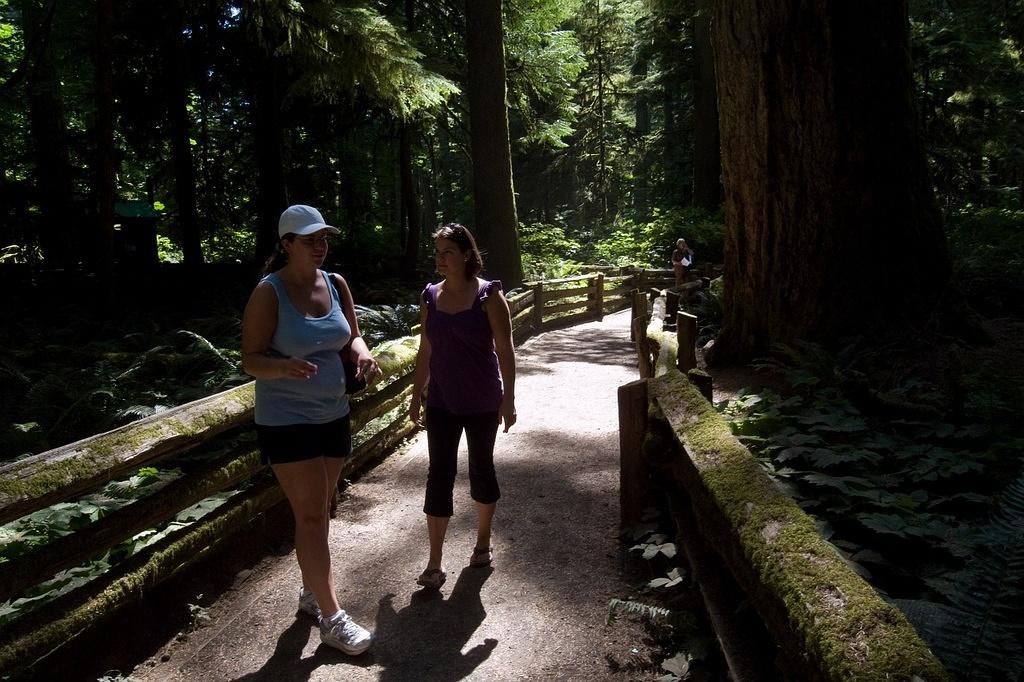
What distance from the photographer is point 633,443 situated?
16.5 feet

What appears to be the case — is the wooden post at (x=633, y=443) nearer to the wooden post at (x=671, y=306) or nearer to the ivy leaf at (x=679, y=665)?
the ivy leaf at (x=679, y=665)

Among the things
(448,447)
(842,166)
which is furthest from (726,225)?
(448,447)

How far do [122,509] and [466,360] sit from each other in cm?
194

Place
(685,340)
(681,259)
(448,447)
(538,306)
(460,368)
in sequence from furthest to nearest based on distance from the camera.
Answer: (538,306) < (681,259) < (685,340) < (448,447) < (460,368)

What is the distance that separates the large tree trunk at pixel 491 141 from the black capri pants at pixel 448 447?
492 inches

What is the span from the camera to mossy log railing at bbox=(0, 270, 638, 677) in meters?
3.03

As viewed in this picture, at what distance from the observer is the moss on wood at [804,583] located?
1759mm

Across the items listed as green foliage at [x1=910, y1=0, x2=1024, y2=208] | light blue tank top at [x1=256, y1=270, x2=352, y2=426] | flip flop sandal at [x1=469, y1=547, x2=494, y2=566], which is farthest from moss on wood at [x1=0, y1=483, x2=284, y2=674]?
green foliage at [x1=910, y1=0, x2=1024, y2=208]

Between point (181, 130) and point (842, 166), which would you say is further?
point (181, 130)

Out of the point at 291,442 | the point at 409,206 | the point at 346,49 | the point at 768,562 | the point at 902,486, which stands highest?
the point at 346,49

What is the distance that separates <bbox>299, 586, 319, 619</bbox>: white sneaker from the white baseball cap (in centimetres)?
200

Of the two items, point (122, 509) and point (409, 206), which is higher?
point (409, 206)

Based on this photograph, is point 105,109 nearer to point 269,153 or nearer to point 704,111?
point 269,153

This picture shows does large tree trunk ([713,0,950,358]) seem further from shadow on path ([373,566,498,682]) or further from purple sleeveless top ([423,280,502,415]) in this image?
shadow on path ([373,566,498,682])
